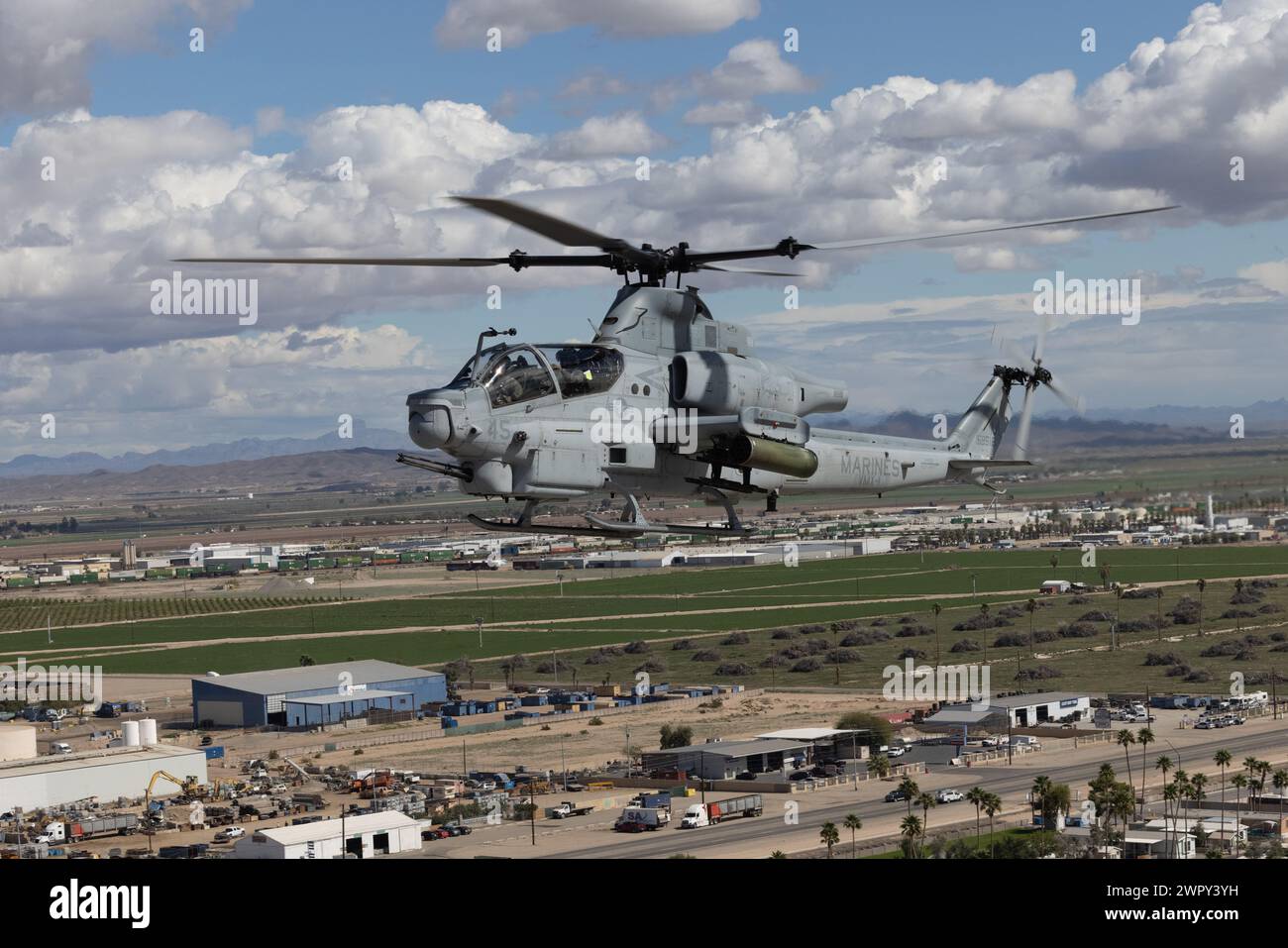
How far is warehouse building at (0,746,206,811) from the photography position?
5125 cm

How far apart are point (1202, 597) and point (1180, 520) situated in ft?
248

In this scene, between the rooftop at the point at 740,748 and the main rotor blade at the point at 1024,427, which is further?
the rooftop at the point at 740,748

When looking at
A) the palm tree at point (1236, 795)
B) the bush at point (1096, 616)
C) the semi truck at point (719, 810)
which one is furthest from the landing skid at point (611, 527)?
the bush at point (1096, 616)

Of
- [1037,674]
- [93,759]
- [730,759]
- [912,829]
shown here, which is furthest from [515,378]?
[1037,674]

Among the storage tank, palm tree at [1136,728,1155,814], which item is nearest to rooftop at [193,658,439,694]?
the storage tank

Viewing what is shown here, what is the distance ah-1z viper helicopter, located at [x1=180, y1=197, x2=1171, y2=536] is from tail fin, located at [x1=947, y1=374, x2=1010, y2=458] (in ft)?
19.1

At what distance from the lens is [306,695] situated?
72.8 m

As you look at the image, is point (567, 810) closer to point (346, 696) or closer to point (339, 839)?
point (339, 839)

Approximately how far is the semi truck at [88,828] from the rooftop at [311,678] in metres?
23.7

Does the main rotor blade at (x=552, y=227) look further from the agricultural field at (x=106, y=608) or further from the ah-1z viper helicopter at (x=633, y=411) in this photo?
the agricultural field at (x=106, y=608)

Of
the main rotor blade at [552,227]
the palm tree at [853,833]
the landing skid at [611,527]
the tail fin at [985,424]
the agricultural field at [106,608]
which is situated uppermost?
the main rotor blade at [552,227]

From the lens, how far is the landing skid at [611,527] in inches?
958

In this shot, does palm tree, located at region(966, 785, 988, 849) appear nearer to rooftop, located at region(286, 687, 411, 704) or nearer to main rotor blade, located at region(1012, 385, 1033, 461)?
main rotor blade, located at region(1012, 385, 1033, 461)

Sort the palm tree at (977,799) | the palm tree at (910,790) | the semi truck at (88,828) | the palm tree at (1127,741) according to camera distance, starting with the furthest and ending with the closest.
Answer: the palm tree at (1127,741)
the semi truck at (88,828)
the palm tree at (910,790)
the palm tree at (977,799)
